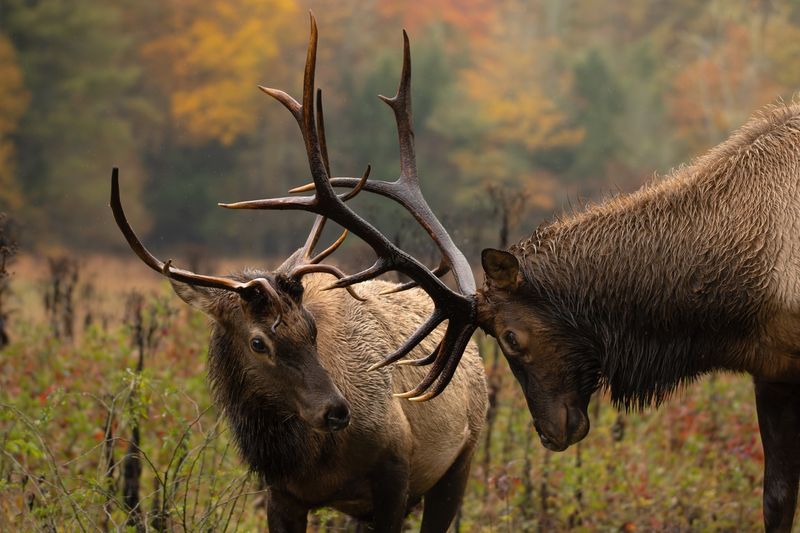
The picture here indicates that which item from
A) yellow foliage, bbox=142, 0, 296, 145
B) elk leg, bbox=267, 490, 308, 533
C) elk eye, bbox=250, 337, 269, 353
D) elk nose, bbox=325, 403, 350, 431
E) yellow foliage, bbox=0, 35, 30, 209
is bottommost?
elk leg, bbox=267, 490, 308, 533

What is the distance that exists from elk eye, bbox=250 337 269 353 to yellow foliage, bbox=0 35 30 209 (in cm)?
1967

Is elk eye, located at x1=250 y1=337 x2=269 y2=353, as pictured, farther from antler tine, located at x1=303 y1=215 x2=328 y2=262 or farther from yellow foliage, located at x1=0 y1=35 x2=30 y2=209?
yellow foliage, located at x1=0 y1=35 x2=30 y2=209

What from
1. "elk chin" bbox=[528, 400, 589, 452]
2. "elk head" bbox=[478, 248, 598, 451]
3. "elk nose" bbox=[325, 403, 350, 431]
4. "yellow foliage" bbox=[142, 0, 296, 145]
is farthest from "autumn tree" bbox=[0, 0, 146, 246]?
"elk chin" bbox=[528, 400, 589, 452]

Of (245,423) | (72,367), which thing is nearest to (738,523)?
(245,423)

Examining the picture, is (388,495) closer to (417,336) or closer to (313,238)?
(417,336)

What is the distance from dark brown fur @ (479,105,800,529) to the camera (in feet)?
16.6

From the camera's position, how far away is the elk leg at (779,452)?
18.8 feet

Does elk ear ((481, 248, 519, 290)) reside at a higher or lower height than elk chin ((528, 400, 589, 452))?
higher

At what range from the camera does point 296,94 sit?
26.7 meters

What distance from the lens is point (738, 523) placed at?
23.6 ft

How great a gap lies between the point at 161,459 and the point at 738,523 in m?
3.81

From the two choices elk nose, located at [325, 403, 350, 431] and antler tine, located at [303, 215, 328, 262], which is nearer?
elk nose, located at [325, 403, 350, 431]

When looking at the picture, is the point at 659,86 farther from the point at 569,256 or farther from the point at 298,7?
the point at 569,256

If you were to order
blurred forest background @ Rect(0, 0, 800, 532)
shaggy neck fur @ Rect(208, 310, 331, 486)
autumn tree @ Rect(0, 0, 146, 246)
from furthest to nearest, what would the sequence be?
autumn tree @ Rect(0, 0, 146, 246), blurred forest background @ Rect(0, 0, 800, 532), shaggy neck fur @ Rect(208, 310, 331, 486)
